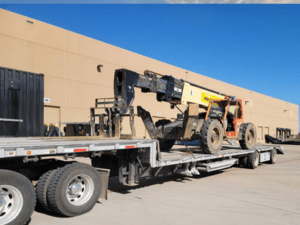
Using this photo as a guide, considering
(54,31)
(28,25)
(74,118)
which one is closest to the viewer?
(28,25)

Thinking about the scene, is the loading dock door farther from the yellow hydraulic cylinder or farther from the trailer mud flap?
the trailer mud flap

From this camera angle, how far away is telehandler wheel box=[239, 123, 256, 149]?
38.4 ft

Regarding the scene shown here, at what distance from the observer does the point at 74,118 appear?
18047 millimetres

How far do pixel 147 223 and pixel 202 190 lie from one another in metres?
2.99

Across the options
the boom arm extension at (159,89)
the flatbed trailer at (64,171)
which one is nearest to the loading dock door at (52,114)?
the boom arm extension at (159,89)

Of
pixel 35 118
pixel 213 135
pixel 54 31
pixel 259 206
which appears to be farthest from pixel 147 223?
pixel 54 31

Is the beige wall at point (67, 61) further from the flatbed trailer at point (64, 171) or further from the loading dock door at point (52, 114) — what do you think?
the flatbed trailer at point (64, 171)

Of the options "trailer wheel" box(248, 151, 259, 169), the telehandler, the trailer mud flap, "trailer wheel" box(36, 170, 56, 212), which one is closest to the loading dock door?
the telehandler

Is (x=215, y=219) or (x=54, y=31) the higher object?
(x=54, y=31)

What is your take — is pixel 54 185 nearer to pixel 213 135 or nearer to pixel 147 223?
pixel 147 223

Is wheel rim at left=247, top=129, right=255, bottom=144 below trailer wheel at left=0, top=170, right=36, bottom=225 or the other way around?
the other way around

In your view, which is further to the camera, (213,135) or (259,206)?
(213,135)

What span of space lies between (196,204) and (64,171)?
2.89 metres

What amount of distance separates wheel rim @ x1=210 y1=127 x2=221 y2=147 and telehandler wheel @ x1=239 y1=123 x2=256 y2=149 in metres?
2.04
